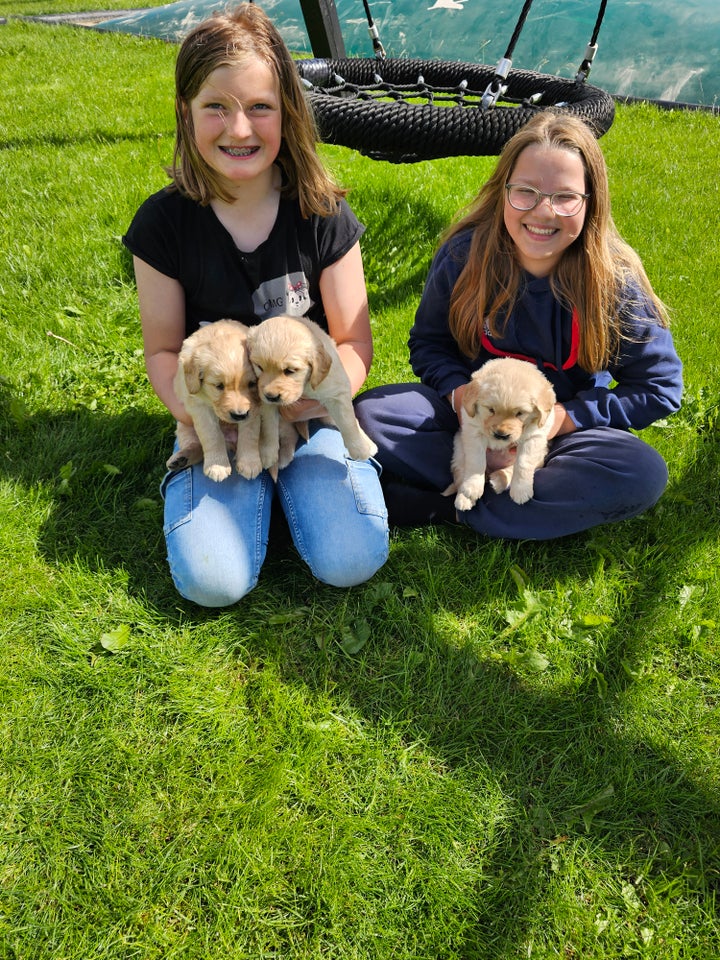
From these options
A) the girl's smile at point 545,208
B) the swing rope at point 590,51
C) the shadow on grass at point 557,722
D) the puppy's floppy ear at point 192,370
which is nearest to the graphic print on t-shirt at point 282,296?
the puppy's floppy ear at point 192,370

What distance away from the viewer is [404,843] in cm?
204

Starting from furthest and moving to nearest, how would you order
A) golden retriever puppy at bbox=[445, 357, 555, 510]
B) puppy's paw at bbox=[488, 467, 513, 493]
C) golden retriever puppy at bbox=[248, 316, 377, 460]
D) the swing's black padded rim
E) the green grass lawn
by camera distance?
the swing's black padded rim, puppy's paw at bbox=[488, 467, 513, 493], golden retriever puppy at bbox=[445, 357, 555, 510], golden retriever puppy at bbox=[248, 316, 377, 460], the green grass lawn

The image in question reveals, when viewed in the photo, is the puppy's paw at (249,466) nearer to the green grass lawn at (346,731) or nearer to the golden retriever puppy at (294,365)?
the golden retriever puppy at (294,365)

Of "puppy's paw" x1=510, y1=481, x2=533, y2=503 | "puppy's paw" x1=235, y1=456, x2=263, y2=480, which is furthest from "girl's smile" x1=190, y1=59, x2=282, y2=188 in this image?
"puppy's paw" x1=510, y1=481, x2=533, y2=503

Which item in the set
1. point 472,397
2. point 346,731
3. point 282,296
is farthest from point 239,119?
point 346,731

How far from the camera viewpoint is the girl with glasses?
8.80 feet

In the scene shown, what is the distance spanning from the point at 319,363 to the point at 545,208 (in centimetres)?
111

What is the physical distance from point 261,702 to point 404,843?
2.24 feet

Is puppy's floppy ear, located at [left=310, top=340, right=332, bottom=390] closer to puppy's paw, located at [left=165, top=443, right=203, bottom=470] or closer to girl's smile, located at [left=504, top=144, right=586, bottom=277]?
puppy's paw, located at [left=165, top=443, right=203, bottom=470]

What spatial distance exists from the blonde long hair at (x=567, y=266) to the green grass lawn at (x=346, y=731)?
92 cm

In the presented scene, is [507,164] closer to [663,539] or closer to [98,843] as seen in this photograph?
[663,539]

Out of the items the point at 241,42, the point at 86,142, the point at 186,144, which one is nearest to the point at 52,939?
the point at 186,144

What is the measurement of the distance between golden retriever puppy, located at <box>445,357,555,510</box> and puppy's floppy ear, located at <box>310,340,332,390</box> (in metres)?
0.60

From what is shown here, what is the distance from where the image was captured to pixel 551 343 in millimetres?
2879
